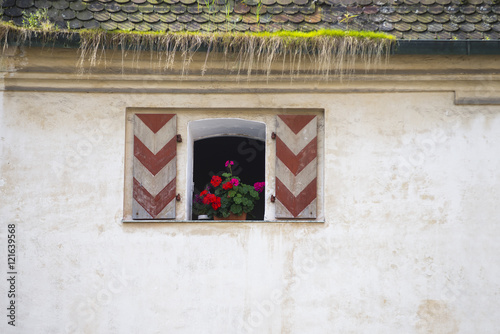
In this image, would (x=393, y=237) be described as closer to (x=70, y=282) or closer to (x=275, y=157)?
(x=275, y=157)

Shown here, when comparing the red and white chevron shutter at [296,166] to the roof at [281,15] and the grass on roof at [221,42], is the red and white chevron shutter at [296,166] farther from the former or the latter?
the roof at [281,15]

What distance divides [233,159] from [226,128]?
1520 millimetres

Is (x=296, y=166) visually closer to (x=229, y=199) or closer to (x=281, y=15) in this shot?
(x=229, y=199)

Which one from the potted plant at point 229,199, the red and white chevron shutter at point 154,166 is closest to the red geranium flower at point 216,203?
the potted plant at point 229,199

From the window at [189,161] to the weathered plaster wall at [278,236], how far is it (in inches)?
4.3

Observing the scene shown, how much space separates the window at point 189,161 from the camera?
23.7 feet

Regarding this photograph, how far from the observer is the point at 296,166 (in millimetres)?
7297

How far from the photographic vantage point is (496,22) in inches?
292

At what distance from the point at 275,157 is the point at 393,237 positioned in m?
1.52

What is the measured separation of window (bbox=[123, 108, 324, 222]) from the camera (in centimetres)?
723

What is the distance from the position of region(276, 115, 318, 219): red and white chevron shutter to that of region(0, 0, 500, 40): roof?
1.06m

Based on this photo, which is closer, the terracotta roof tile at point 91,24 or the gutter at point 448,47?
the gutter at point 448,47

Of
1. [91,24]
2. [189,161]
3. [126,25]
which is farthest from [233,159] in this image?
[91,24]

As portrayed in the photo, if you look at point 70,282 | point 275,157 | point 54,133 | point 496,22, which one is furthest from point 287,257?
point 496,22
